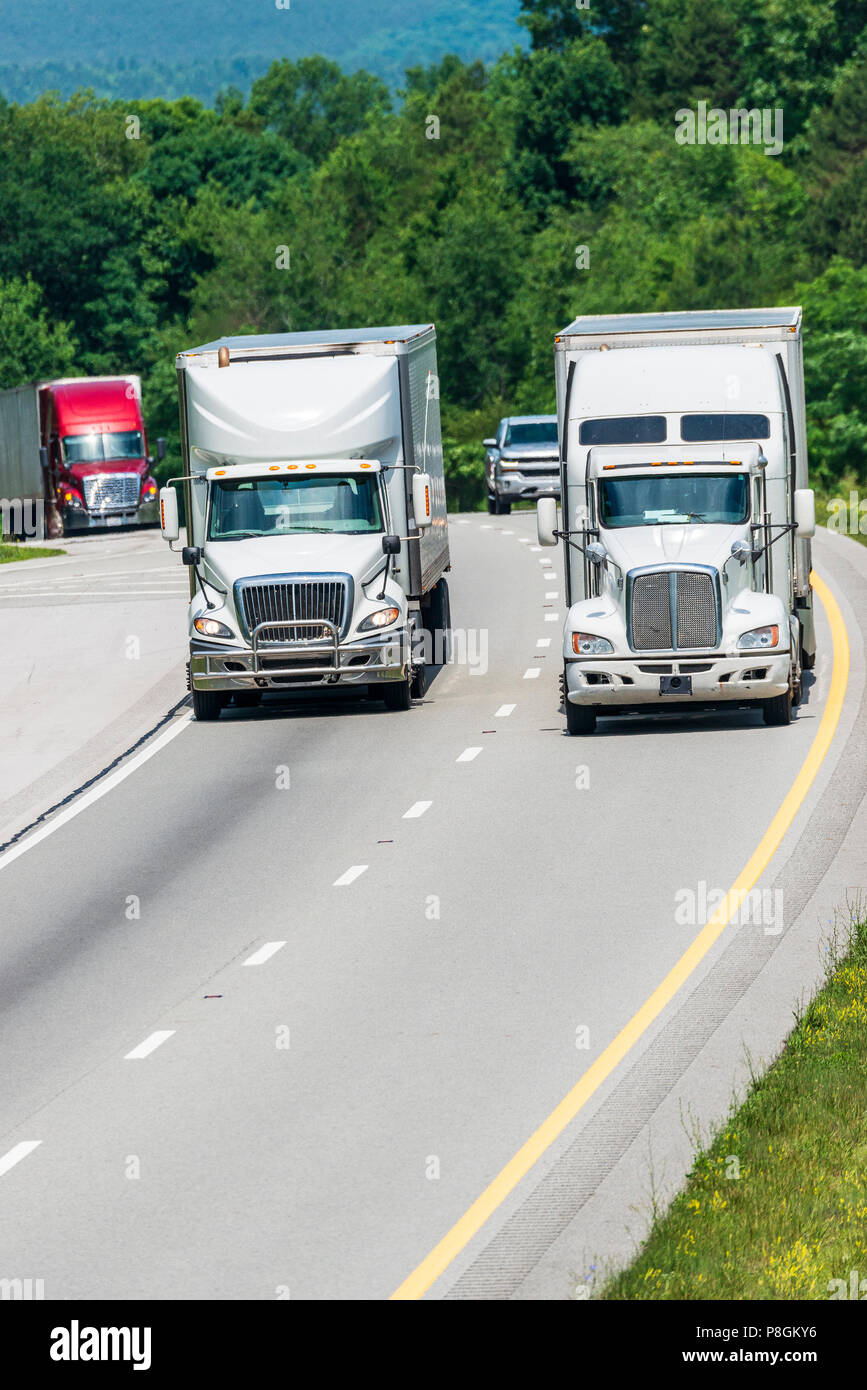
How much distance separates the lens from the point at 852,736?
1995 centimetres

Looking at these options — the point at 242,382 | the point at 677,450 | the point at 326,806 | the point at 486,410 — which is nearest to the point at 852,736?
the point at 677,450

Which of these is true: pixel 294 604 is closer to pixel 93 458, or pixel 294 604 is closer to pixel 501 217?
pixel 93 458

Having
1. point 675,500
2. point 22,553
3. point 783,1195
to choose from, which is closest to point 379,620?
point 675,500

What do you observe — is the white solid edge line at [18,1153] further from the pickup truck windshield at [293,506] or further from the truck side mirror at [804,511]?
the pickup truck windshield at [293,506]

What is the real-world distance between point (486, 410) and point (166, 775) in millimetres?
66529

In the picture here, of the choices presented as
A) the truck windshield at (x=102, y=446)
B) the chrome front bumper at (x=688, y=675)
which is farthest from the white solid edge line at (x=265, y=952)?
the truck windshield at (x=102, y=446)

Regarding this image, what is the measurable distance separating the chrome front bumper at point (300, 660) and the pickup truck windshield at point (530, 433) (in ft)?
89.4

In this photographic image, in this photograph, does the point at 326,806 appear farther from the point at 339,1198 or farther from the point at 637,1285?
the point at 637,1285

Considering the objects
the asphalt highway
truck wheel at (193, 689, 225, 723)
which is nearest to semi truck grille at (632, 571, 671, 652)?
the asphalt highway

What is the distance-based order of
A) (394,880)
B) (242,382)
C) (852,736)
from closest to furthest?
(394,880), (852,736), (242,382)

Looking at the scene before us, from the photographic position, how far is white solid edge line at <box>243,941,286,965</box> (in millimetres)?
13555

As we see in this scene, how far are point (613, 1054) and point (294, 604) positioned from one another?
11.3 m

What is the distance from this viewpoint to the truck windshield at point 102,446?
54500mm
